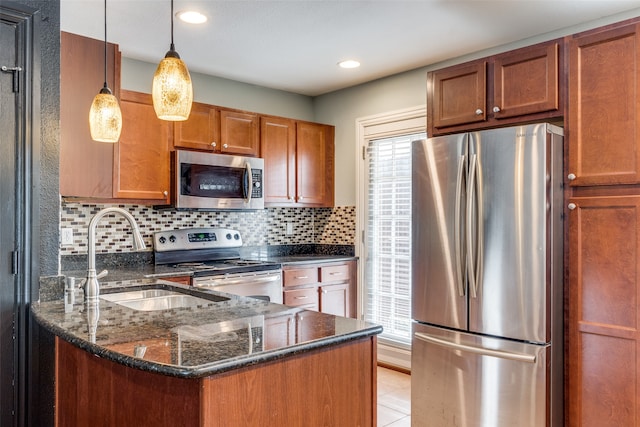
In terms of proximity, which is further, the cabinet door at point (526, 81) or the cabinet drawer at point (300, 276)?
the cabinet drawer at point (300, 276)

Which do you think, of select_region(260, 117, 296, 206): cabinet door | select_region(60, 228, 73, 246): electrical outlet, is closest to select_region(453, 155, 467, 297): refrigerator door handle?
select_region(260, 117, 296, 206): cabinet door

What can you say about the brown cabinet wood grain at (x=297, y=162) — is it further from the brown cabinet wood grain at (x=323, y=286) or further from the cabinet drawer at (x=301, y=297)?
the cabinet drawer at (x=301, y=297)

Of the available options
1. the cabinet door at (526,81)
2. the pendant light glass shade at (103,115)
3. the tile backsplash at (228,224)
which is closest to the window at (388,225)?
the tile backsplash at (228,224)

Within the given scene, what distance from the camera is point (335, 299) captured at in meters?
4.23

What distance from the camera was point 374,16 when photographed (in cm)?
294

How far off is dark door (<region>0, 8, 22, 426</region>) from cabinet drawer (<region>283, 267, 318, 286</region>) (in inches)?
85.0

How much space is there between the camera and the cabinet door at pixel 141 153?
3326 mm

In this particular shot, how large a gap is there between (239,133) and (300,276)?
1270 mm

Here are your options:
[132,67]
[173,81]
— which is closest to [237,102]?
[132,67]

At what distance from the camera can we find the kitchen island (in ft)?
Result: 3.93

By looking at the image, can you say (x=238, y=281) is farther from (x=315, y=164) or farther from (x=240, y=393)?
(x=240, y=393)

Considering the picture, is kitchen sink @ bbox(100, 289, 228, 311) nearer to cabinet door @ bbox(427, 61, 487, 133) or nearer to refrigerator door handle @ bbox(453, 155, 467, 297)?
refrigerator door handle @ bbox(453, 155, 467, 297)

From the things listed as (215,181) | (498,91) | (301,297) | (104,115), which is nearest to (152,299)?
(104,115)

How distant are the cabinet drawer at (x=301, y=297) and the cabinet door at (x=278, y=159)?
0.81 m
